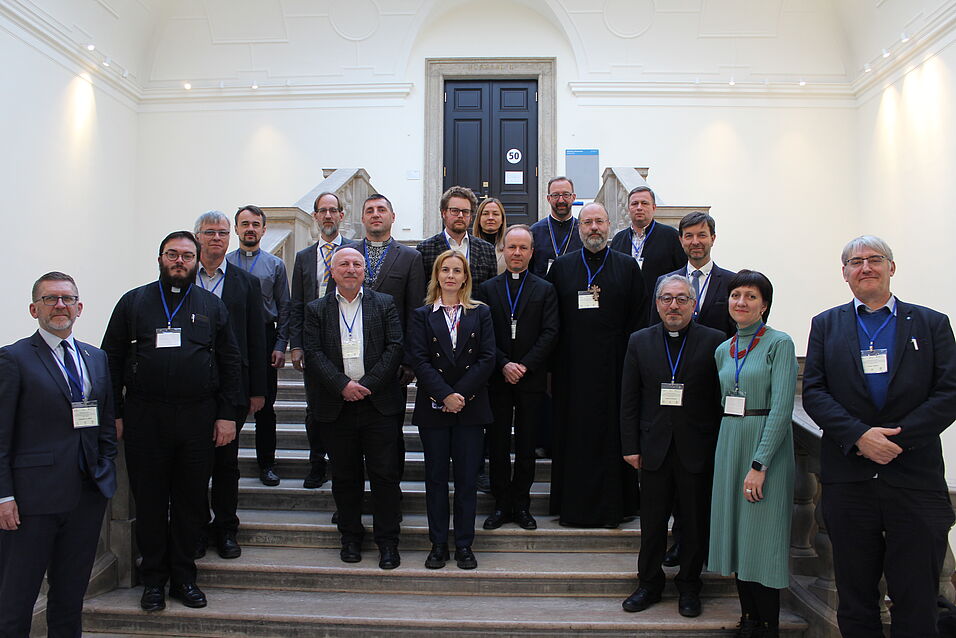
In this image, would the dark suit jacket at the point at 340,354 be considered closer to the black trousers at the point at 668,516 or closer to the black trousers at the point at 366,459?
the black trousers at the point at 366,459

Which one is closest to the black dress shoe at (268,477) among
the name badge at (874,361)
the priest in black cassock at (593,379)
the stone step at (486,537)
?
the stone step at (486,537)

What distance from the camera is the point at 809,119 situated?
10.3 meters

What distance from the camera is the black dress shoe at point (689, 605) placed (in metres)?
3.11

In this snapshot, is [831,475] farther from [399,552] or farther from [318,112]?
[318,112]

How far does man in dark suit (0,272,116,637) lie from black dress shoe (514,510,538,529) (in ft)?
7.00

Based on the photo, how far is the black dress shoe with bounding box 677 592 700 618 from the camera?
3109mm

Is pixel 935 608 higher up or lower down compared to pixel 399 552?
higher up

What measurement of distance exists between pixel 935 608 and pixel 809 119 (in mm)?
9551

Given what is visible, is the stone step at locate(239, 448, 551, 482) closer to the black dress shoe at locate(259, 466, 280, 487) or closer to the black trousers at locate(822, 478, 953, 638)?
the black dress shoe at locate(259, 466, 280, 487)

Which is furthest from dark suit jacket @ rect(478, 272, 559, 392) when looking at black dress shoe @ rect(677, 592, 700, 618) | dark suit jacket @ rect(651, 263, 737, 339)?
black dress shoe @ rect(677, 592, 700, 618)

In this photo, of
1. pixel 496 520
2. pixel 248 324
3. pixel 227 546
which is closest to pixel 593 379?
pixel 496 520

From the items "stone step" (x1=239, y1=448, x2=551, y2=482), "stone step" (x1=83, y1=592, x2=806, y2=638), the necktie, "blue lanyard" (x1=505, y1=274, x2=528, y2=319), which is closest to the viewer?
the necktie

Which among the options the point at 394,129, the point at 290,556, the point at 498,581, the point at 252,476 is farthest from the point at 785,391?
the point at 394,129

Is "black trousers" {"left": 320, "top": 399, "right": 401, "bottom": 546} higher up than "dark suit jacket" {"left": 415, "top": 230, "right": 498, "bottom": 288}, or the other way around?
"dark suit jacket" {"left": 415, "top": 230, "right": 498, "bottom": 288}
